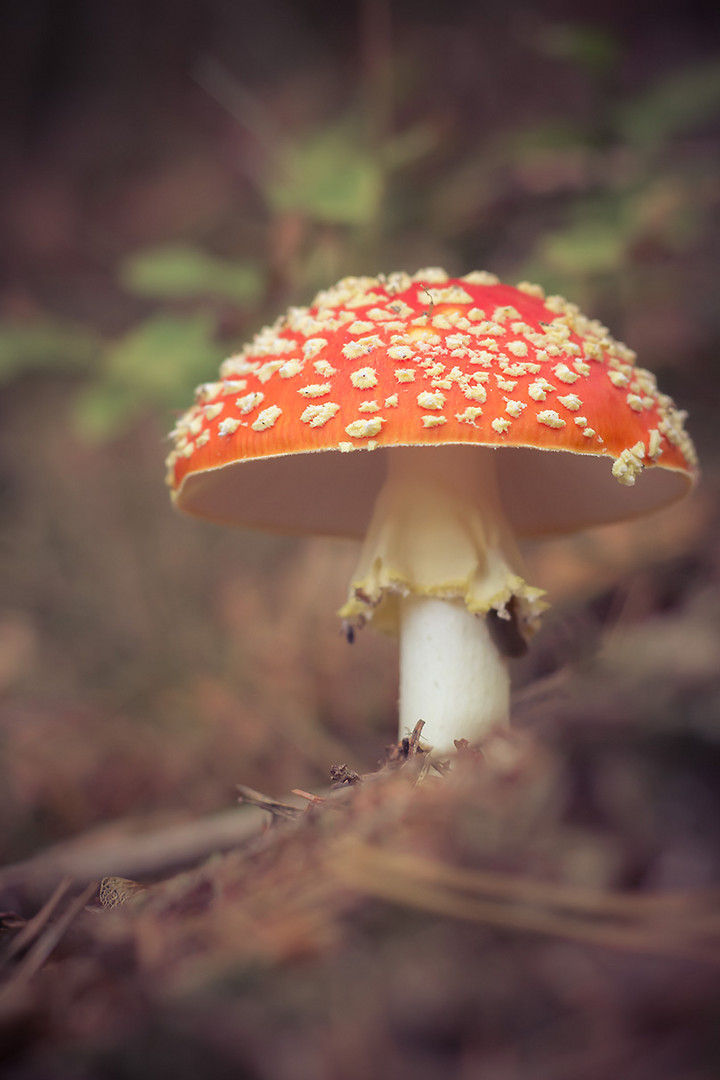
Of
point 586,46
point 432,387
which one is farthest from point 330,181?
point 432,387

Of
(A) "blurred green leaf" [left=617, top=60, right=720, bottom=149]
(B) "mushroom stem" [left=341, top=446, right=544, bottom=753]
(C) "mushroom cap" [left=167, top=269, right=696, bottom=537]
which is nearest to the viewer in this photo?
(C) "mushroom cap" [left=167, top=269, right=696, bottom=537]

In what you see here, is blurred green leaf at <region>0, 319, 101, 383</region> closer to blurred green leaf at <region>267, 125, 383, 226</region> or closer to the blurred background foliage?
the blurred background foliage

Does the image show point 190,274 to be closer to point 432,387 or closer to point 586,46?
point 432,387

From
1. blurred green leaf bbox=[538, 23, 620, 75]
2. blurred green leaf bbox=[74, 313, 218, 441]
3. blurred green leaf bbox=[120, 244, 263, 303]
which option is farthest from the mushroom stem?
blurred green leaf bbox=[538, 23, 620, 75]

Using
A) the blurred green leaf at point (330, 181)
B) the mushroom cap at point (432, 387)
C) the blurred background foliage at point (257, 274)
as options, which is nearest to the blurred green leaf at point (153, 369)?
the blurred background foliage at point (257, 274)

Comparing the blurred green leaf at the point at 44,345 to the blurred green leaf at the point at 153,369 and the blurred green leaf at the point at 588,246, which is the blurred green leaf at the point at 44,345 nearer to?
the blurred green leaf at the point at 153,369

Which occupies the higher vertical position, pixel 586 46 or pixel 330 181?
pixel 586 46
